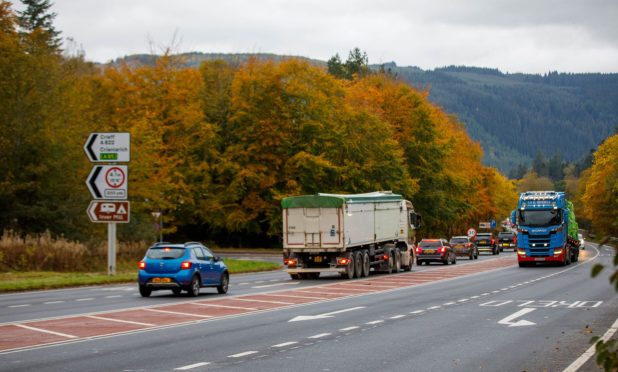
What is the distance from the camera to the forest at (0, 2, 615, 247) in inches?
2152

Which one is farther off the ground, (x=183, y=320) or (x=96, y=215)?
(x=96, y=215)

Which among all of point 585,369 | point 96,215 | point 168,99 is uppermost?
point 168,99

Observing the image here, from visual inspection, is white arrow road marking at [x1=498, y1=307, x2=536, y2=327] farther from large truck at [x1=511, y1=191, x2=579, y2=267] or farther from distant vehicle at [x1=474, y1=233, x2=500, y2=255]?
distant vehicle at [x1=474, y1=233, x2=500, y2=255]

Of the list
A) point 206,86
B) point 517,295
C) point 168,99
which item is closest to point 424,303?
point 517,295

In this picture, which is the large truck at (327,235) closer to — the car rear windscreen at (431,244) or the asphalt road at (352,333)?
the asphalt road at (352,333)

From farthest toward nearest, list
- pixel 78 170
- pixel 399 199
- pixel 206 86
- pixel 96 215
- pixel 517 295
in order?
pixel 206 86 < pixel 78 170 < pixel 399 199 < pixel 96 215 < pixel 517 295

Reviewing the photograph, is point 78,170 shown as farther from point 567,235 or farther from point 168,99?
point 567,235

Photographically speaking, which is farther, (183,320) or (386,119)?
(386,119)

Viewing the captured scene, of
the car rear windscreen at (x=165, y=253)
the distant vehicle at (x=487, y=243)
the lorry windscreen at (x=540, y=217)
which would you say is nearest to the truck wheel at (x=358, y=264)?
the car rear windscreen at (x=165, y=253)

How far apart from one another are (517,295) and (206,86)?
195 ft

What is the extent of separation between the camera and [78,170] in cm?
5153

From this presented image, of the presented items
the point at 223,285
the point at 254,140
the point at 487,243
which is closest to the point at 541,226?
the point at 223,285

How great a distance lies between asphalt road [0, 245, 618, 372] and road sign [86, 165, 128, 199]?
7455 mm

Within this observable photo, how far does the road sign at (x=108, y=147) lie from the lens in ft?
124
